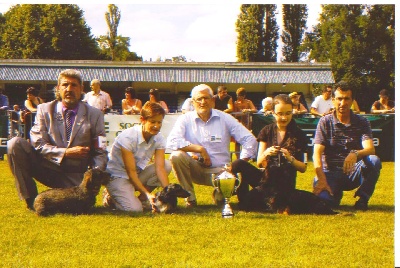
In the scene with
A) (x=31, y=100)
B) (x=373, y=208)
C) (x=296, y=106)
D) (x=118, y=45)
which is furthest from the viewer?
(x=118, y=45)

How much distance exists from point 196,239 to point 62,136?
1790 mm

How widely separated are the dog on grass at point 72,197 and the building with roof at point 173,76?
16377 mm

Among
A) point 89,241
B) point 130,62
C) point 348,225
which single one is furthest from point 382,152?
point 130,62

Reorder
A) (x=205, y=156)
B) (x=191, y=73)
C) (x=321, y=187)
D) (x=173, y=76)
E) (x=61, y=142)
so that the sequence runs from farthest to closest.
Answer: (x=191, y=73) → (x=173, y=76) → (x=205, y=156) → (x=321, y=187) → (x=61, y=142)

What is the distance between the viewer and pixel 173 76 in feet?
83.1

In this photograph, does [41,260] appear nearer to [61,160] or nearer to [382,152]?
[61,160]

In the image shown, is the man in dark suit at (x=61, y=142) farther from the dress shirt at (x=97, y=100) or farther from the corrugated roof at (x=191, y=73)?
the corrugated roof at (x=191, y=73)

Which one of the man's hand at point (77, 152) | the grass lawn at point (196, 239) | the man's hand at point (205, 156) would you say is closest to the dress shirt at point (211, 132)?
the man's hand at point (205, 156)

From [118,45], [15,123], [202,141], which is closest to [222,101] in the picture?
[118,45]

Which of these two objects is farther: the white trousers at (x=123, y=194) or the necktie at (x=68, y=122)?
the white trousers at (x=123, y=194)

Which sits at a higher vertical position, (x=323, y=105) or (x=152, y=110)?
(x=152, y=110)

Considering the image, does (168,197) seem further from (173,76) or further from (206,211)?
(173,76)

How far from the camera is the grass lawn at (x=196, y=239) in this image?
339 centimetres

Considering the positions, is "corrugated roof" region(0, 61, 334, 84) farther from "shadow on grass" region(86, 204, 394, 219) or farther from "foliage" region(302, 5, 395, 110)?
"shadow on grass" region(86, 204, 394, 219)
